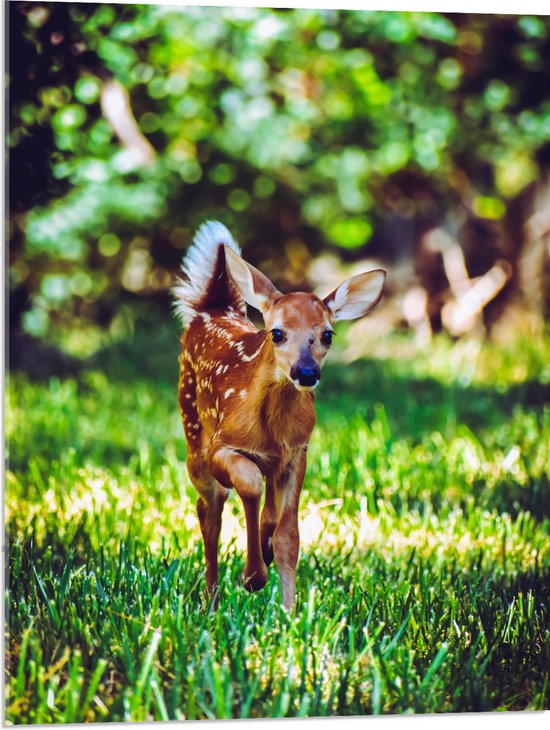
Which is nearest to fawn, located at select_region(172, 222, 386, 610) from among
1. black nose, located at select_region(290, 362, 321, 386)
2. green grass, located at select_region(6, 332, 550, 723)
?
black nose, located at select_region(290, 362, 321, 386)

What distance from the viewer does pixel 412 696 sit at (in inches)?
109

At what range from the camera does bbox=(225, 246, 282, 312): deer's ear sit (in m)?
2.94

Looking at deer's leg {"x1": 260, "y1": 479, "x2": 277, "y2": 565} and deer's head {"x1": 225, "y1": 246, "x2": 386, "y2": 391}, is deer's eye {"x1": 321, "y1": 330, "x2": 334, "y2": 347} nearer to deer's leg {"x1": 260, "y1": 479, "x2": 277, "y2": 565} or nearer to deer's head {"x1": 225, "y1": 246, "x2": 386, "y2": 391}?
deer's head {"x1": 225, "y1": 246, "x2": 386, "y2": 391}

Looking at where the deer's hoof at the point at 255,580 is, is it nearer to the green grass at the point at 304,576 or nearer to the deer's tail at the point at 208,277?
the green grass at the point at 304,576

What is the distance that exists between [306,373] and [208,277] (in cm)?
69

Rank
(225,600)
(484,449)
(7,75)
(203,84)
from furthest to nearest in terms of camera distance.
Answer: (203,84)
(484,449)
(7,75)
(225,600)

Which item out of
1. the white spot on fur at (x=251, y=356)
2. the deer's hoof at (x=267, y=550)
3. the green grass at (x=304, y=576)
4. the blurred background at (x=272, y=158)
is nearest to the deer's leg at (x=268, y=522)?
the deer's hoof at (x=267, y=550)

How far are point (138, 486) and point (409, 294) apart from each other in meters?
3.08

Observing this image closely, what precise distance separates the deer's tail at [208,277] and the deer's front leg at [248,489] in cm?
55

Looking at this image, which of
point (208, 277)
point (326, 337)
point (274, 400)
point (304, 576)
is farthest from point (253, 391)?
point (304, 576)

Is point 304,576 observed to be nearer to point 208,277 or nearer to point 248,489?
point 248,489

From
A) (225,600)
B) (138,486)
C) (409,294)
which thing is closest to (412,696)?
(225,600)

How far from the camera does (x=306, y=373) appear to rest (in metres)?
2.65

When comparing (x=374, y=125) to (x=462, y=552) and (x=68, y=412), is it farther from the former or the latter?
(x=462, y=552)
